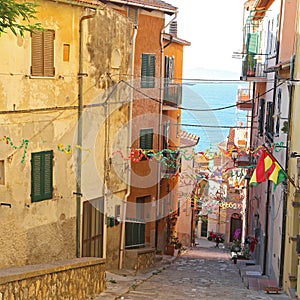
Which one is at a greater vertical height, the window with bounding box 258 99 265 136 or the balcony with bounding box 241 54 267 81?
the balcony with bounding box 241 54 267 81

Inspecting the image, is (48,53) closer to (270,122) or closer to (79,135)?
(79,135)

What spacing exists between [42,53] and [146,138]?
38.4ft

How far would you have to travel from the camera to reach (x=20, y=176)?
1523 cm

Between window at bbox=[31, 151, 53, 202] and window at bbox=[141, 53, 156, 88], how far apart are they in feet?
34.8

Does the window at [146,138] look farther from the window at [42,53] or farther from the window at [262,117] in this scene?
the window at [42,53]

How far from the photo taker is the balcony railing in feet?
79.7

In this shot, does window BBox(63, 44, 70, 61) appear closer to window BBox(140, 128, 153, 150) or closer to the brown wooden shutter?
the brown wooden shutter

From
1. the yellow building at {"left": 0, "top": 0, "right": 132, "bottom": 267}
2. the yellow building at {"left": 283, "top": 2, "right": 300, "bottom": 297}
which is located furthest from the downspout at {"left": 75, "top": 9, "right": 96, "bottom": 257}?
the yellow building at {"left": 283, "top": 2, "right": 300, "bottom": 297}

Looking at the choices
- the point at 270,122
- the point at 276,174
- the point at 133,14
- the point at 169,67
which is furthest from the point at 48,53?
the point at 169,67

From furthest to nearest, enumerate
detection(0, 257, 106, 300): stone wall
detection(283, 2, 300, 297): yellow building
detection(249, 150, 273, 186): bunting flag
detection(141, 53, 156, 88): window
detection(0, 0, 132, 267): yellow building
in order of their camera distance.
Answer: detection(141, 53, 156, 88): window
detection(283, 2, 300, 297): yellow building
detection(249, 150, 273, 186): bunting flag
detection(0, 0, 132, 267): yellow building
detection(0, 257, 106, 300): stone wall

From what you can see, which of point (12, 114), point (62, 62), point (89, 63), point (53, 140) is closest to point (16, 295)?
point (12, 114)

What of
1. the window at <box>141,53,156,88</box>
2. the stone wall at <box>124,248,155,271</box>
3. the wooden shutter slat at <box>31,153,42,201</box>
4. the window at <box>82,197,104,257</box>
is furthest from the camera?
the window at <box>141,53,156,88</box>

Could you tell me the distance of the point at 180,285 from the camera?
18844 mm

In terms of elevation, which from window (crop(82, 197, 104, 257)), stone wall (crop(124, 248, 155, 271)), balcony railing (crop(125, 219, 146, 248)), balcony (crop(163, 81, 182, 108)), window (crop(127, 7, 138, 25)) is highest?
window (crop(127, 7, 138, 25))
